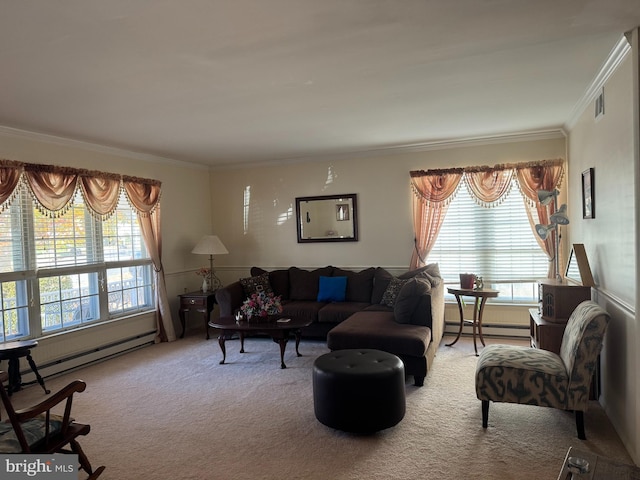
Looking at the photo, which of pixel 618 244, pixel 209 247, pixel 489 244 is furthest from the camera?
pixel 209 247

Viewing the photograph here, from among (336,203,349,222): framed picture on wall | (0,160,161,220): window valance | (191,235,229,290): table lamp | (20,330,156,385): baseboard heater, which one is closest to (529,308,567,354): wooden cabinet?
(336,203,349,222): framed picture on wall

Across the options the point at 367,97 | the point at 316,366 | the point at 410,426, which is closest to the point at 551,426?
the point at 410,426

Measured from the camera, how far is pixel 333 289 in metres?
6.03

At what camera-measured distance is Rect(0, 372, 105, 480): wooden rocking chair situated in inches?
84.0

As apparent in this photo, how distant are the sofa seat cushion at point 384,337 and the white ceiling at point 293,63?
2.14 m

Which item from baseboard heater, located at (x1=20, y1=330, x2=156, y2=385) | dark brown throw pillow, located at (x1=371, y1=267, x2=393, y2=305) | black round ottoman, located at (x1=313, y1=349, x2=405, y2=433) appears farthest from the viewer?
dark brown throw pillow, located at (x1=371, y1=267, x2=393, y2=305)

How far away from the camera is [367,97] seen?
145 inches

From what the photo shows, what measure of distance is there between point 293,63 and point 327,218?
3775 millimetres

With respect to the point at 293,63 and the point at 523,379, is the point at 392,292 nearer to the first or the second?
the point at 523,379

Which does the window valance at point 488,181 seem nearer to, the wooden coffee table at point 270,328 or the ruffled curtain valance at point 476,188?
the ruffled curtain valance at point 476,188

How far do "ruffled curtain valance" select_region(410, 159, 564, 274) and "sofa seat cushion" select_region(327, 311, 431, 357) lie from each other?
178 cm

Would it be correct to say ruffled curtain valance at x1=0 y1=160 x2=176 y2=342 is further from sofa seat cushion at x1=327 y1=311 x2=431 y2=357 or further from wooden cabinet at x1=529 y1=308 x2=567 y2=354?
wooden cabinet at x1=529 y1=308 x2=567 y2=354

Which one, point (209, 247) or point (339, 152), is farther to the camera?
point (209, 247)

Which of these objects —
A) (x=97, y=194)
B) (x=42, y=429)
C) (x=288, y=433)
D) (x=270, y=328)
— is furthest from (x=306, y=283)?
(x=42, y=429)
